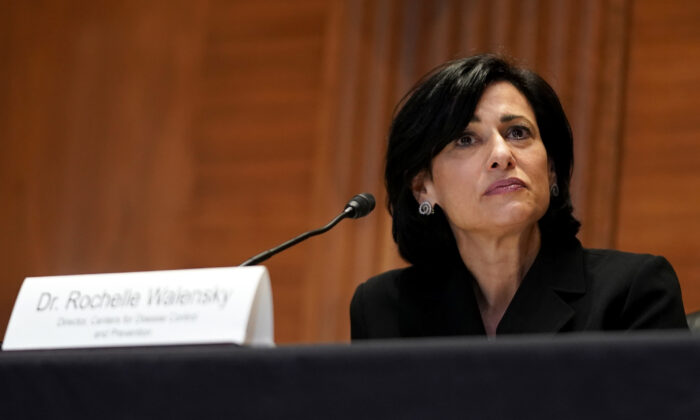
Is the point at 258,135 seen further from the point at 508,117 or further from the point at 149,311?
the point at 149,311

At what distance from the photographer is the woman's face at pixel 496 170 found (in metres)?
1.91

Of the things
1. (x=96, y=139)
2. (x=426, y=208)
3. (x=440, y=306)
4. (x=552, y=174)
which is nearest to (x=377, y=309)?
(x=440, y=306)

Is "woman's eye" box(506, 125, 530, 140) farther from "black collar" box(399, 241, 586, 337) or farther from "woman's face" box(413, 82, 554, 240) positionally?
"black collar" box(399, 241, 586, 337)

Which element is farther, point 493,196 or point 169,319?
point 493,196

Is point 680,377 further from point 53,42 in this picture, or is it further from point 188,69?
point 53,42

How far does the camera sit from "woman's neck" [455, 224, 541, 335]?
78.4 inches

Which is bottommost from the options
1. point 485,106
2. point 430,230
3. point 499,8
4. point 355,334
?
point 355,334

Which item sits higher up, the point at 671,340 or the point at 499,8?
the point at 499,8

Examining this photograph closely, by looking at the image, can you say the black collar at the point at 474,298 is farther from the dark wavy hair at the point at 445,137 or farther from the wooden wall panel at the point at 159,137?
the wooden wall panel at the point at 159,137

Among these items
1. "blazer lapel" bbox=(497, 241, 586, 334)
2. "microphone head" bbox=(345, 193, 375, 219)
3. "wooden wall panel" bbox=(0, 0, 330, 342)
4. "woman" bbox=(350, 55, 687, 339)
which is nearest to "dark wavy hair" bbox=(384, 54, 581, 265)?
"woman" bbox=(350, 55, 687, 339)

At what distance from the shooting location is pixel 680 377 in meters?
0.80

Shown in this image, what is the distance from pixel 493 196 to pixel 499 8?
126 cm

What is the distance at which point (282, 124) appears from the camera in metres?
3.46

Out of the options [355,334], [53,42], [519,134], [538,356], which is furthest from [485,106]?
[53,42]
